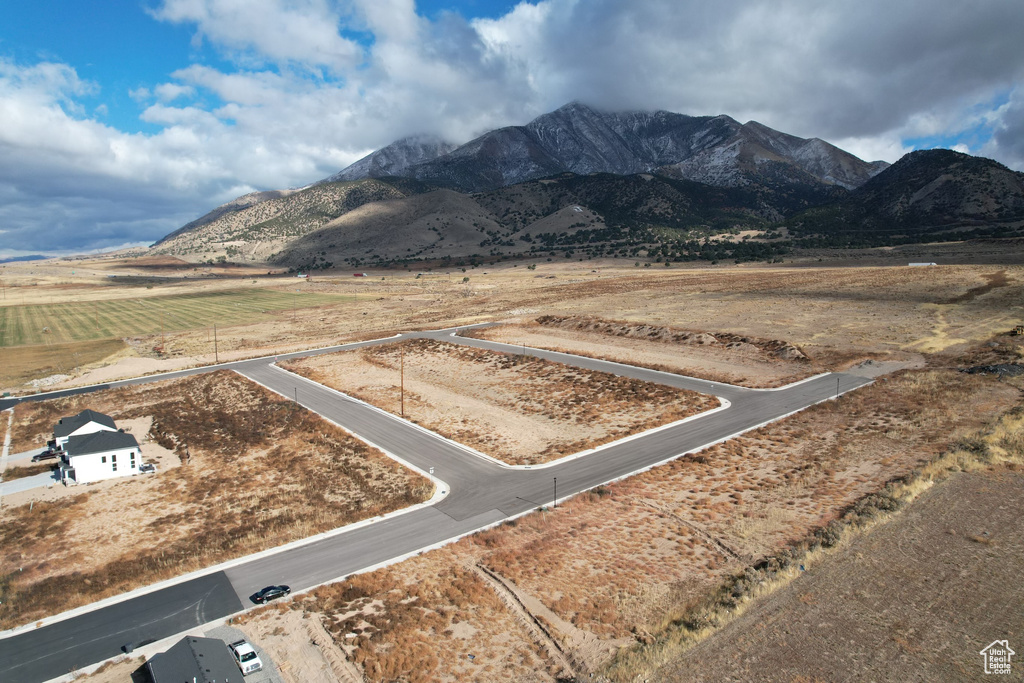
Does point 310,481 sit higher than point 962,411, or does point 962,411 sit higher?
point 962,411

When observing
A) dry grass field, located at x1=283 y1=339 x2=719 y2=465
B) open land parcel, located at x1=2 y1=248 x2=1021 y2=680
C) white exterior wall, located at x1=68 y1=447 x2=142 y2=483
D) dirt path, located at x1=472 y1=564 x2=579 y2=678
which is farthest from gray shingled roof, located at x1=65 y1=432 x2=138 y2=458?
dirt path, located at x1=472 y1=564 x2=579 y2=678

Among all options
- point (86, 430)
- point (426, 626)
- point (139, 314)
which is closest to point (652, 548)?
point (426, 626)

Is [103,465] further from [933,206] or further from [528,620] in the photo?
[933,206]

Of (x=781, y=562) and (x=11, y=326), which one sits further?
(x=11, y=326)

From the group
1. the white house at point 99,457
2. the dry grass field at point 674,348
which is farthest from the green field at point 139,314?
the white house at point 99,457

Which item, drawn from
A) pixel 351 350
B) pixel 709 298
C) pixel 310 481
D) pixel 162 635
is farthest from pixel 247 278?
pixel 162 635

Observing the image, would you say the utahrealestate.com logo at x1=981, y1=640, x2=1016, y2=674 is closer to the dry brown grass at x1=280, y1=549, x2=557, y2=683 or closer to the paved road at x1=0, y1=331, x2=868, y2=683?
the dry brown grass at x1=280, y1=549, x2=557, y2=683

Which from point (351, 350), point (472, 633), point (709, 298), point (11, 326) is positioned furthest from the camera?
point (11, 326)

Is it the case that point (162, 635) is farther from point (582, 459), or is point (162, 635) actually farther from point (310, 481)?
point (582, 459)
